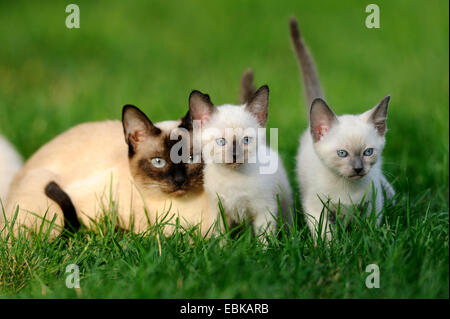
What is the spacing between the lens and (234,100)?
5.70m

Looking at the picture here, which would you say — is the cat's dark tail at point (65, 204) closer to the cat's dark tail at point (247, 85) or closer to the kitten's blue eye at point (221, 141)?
the kitten's blue eye at point (221, 141)

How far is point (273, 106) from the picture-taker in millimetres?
6188

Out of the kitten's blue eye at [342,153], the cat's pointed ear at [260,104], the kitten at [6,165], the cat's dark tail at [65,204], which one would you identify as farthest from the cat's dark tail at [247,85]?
the kitten at [6,165]

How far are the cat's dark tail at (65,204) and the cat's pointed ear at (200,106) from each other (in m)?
0.93

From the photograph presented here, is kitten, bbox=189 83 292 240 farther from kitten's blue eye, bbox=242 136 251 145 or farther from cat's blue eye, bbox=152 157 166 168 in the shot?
cat's blue eye, bbox=152 157 166 168

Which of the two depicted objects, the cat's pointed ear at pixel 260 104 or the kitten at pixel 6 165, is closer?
the cat's pointed ear at pixel 260 104

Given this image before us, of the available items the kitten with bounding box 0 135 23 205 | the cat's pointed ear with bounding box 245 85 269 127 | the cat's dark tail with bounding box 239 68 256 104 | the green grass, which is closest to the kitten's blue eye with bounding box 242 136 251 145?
the cat's pointed ear with bounding box 245 85 269 127

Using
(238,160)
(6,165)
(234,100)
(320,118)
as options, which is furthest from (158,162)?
(234,100)

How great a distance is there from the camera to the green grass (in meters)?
2.54

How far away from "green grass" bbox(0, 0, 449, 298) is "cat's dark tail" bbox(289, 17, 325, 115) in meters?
0.80

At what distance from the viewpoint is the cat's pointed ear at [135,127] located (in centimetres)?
306
